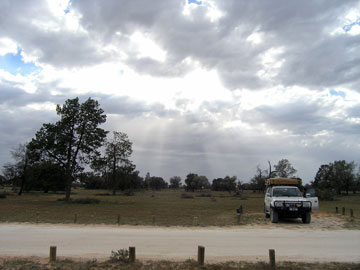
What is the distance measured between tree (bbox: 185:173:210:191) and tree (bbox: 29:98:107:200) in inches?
3440

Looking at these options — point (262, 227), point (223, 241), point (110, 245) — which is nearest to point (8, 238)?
point (110, 245)

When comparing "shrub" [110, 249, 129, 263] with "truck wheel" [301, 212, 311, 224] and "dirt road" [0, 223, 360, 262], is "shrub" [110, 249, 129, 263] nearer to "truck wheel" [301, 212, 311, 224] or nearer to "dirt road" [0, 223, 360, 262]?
"dirt road" [0, 223, 360, 262]

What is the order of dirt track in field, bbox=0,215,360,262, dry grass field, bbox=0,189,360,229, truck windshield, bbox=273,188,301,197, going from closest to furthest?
dirt track in field, bbox=0,215,360,262, dry grass field, bbox=0,189,360,229, truck windshield, bbox=273,188,301,197

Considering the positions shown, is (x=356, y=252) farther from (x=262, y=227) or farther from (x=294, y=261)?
(x=262, y=227)

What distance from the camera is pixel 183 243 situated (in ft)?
34.7

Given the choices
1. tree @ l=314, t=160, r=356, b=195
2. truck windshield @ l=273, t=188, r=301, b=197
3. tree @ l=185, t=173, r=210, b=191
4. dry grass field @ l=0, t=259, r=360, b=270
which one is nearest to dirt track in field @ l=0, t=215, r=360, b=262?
dry grass field @ l=0, t=259, r=360, b=270

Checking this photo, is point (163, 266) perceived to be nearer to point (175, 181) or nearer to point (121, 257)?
point (121, 257)

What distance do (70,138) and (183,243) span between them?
108 ft

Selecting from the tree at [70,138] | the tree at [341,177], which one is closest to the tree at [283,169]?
the tree at [341,177]

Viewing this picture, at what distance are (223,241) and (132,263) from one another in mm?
4326

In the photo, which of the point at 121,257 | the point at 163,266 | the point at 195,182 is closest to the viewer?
the point at 163,266

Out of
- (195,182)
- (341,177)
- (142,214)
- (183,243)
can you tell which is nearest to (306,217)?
(183,243)

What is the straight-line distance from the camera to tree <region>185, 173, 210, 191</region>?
12688 cm

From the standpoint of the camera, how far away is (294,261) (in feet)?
26.4
